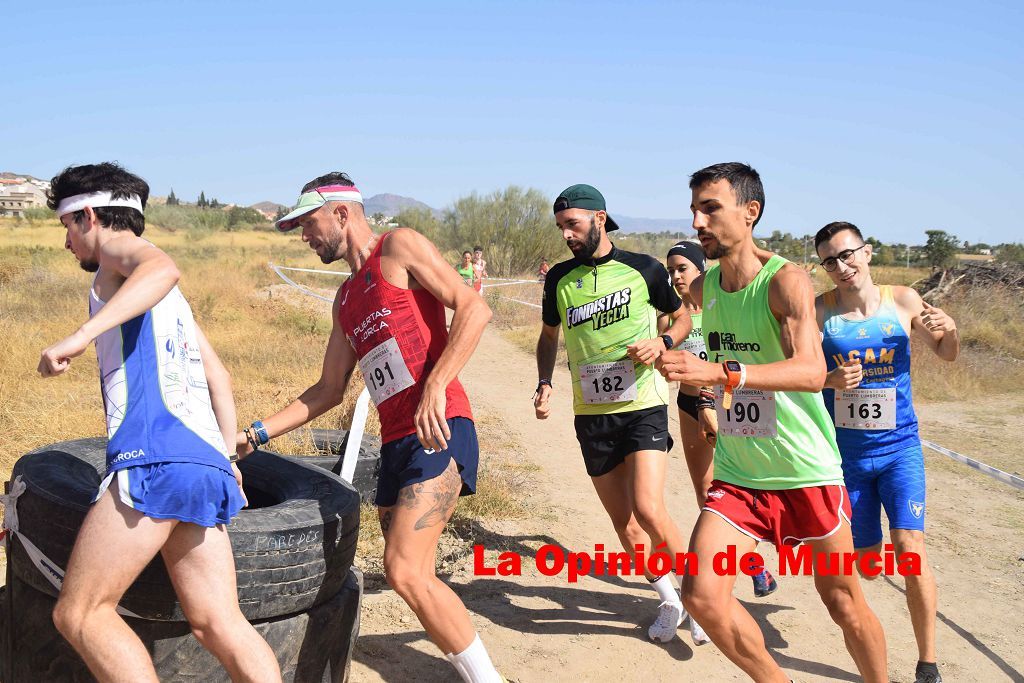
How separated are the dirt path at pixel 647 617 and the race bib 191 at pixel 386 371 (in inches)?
61.4

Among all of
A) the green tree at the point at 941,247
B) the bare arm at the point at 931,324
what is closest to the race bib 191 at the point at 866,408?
the bare arm at the point at 931,324

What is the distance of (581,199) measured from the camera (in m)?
5.14

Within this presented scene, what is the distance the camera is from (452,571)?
598 centimetres

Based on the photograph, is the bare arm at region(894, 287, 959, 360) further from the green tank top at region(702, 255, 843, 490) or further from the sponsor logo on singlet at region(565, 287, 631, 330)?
the sponsor logo on singlet at region(565, 287, 631, 330)

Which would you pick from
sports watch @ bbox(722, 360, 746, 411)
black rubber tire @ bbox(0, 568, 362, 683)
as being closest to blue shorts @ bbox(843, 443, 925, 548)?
sports watch @ bbox(722, 360, 746, 411)

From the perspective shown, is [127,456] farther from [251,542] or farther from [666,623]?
[666,623]

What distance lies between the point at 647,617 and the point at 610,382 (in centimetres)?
147

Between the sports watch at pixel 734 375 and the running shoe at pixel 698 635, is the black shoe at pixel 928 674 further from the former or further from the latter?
the sports watch at pixel 734 375

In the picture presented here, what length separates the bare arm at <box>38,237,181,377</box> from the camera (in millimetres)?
2615

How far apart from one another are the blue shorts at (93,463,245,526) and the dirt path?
6.34ft

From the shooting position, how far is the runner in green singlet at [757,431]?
3.41 meters

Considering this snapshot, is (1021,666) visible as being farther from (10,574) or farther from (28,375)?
(28,375)

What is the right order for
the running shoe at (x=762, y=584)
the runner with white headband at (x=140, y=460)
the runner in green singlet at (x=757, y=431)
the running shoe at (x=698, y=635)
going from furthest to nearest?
the running shoe at (x=762, y=584) → the running shoe at (x=698, y=635) → the runner in green singlet at (x=757, y=431) → the runner with white headband at (x=140, y=460)

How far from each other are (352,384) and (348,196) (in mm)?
7156
